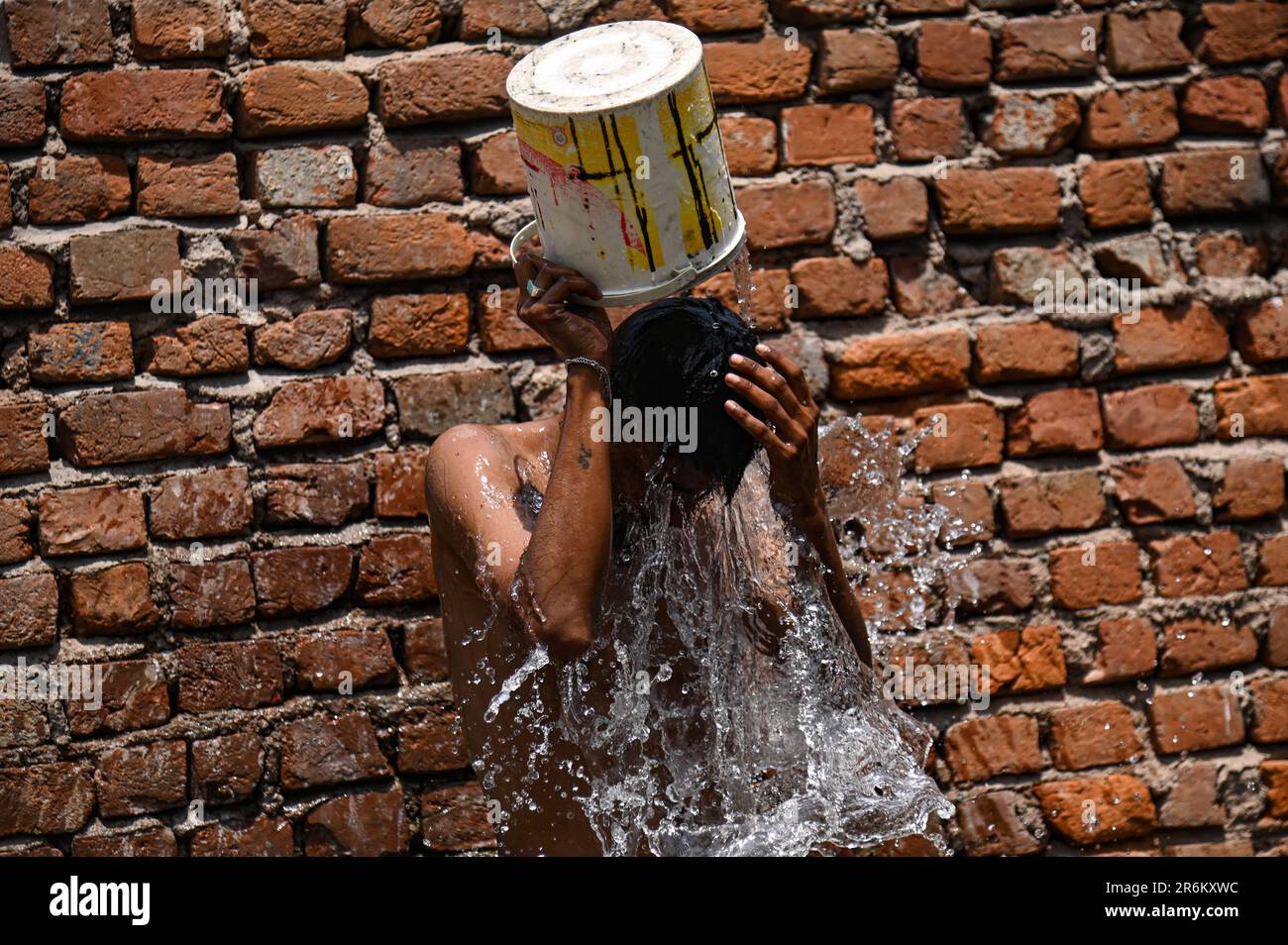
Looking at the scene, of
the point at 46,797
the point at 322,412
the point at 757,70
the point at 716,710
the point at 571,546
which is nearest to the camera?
the point at 571,546

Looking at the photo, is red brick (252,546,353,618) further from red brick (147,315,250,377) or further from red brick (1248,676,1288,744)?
red brick (1248,676,1288,744)

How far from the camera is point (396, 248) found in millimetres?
2445

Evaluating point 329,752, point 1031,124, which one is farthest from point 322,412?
point 1031,124

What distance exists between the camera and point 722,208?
1952 millimetres

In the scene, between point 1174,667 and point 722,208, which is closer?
point 722,208

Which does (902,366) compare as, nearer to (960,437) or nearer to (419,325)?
(960,437)

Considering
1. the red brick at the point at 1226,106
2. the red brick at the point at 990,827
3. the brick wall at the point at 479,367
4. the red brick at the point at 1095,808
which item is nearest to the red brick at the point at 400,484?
the brick wall at the point at 479,367

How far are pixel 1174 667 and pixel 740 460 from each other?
1.05 metres

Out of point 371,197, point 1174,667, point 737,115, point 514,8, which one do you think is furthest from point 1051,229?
point 371,197

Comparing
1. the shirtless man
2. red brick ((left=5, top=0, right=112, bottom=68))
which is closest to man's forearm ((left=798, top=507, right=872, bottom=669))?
Answer: the shirtless man

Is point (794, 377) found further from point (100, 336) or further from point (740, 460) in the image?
point (100, 336)

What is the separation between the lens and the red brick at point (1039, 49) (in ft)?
8.60

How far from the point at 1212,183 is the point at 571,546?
4.91 ft

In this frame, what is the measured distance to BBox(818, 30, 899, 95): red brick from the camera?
2.56 metres
